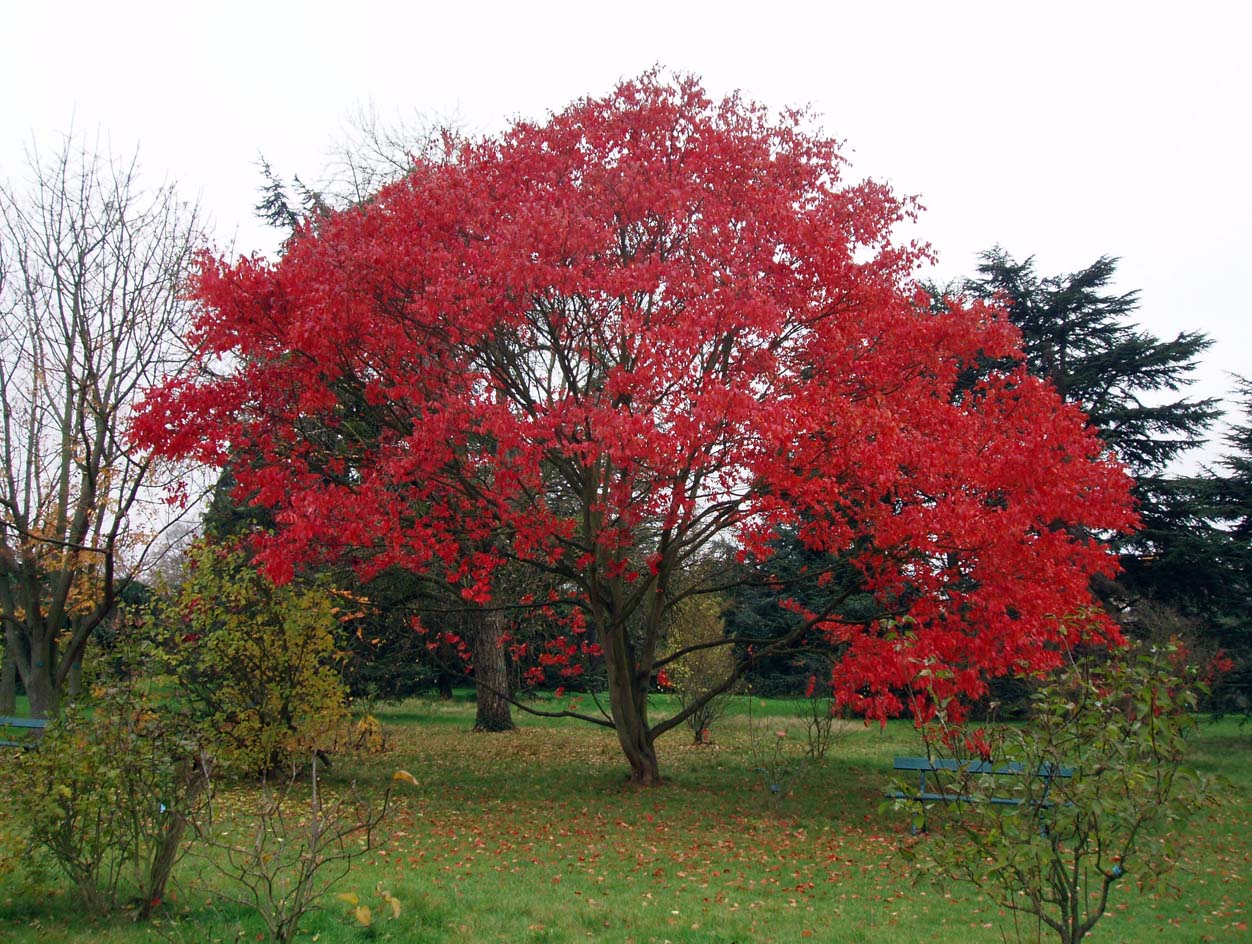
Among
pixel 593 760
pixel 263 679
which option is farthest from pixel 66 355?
pixel 593 760

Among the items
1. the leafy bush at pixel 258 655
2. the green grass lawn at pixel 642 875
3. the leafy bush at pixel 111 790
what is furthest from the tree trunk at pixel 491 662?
the leafy bush at pixel 111 790

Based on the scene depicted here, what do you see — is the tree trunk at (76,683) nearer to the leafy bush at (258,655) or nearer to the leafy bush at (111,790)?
the leafy bush at (111,790)

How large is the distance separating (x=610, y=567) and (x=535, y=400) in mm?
2332

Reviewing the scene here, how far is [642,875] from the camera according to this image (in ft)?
24.3

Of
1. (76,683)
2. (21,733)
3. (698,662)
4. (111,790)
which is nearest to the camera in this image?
(111,790)

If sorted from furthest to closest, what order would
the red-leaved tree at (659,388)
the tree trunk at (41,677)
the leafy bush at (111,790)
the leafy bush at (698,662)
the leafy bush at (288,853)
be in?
the leafy bush at (698,662) → the tree trunk at (41,677) → the red-leaved tree at (659,388) → the leafy bush at (111,790) → the leafy bush at (288,853)

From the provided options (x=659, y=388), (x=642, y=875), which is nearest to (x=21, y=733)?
(x=642, y=875)

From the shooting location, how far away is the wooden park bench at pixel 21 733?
20.4 feet

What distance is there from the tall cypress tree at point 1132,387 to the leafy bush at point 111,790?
20.6m

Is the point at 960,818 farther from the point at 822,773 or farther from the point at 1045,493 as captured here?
the point at 822,773

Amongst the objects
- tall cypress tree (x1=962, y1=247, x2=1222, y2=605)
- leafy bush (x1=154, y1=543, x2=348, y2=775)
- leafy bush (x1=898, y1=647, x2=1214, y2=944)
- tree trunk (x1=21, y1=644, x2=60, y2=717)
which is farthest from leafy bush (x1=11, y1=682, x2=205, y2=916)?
tall cypress tree (x1=962, y1=247, x2=1222, y2=605)

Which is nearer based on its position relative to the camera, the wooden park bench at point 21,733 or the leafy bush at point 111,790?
the leafy bush at point 111,790

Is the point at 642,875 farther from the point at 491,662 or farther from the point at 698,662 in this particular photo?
the point at 491,662

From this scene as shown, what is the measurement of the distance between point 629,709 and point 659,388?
498 cm
